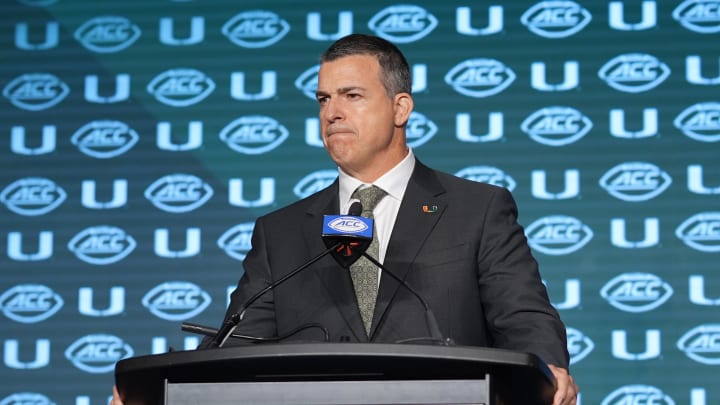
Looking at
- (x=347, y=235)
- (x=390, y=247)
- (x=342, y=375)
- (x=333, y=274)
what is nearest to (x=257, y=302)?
(x=333, y=274)

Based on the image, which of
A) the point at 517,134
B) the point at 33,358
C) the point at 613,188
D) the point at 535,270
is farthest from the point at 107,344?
the point at 535,270

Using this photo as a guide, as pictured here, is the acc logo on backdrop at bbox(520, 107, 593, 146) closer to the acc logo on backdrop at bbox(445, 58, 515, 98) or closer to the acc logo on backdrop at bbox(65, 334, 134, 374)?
the acc logo on backdrop at bbox(445, 58, 515, 98)

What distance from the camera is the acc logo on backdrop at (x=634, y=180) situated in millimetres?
4164

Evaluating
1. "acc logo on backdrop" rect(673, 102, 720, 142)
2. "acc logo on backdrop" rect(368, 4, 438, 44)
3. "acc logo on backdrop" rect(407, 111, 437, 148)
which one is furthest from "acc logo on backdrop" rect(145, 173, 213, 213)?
"acc logo on backdrop" rect(673, 102, 720, 142)

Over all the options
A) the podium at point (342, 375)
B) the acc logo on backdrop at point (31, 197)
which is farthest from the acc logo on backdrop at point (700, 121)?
the podium at point (342, 375)

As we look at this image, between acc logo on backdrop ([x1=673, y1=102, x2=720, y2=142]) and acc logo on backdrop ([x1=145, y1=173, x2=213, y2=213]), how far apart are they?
6.39 ft

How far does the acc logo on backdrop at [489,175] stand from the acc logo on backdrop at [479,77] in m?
0.31

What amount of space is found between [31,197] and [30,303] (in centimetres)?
45

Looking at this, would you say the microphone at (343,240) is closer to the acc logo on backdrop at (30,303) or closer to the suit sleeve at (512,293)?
the suit sleeve at (512,293)

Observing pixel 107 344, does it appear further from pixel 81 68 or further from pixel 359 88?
pixel 359 88

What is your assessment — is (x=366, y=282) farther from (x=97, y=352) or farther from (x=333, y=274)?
(x=97, y=352)

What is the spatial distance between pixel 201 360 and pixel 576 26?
123 inches

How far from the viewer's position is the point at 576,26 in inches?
169

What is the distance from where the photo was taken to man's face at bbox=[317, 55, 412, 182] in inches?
101
